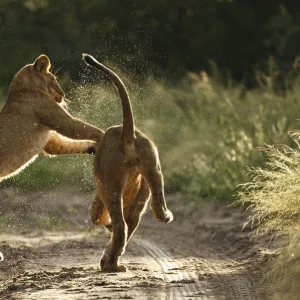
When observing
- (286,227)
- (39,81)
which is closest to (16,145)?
(39,81)

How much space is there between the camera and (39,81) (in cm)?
890

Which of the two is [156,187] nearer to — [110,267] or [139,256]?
[110,267]

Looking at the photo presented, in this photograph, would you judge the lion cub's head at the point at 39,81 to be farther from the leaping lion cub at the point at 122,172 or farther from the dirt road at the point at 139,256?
the dirt road at the point at 139,256

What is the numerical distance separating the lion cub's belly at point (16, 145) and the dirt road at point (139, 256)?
877 mm

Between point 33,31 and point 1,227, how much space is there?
379 inches

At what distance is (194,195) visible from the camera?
1250 cm

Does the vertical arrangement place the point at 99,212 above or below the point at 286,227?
below

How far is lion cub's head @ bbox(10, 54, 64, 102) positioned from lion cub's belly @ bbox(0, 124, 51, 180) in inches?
15.9

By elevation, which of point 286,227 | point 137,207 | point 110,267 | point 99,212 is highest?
point 286,227

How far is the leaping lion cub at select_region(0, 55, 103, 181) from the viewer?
335 inches

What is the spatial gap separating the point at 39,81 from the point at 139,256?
1.75 metres

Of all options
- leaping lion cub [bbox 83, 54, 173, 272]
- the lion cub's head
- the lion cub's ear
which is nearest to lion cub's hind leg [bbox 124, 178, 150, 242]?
leaping lion cub [bbox 83, 54, 173, 272]

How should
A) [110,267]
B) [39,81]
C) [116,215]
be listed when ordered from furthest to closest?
[39,81] → [110,267] → [116,215]

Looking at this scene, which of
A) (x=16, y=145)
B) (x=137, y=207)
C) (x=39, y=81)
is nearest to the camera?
(x=137, y=207)
